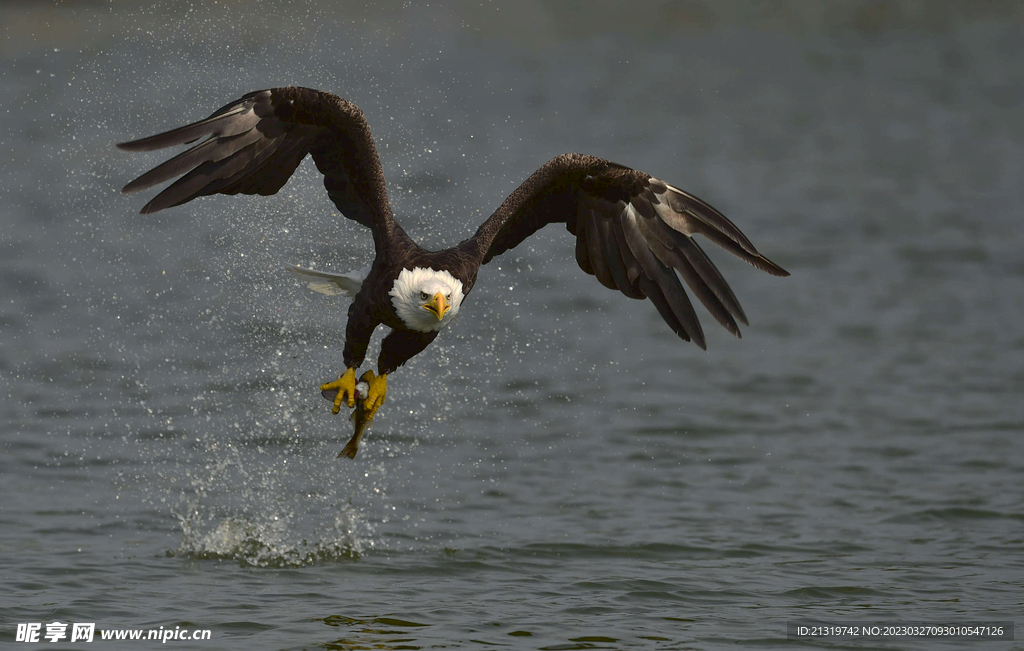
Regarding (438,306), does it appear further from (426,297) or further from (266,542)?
(266,542)

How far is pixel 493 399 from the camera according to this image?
36.1 ft

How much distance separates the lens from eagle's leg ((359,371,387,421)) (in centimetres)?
742

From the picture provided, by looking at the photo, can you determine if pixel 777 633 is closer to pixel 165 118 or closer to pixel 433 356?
pixel 433 356

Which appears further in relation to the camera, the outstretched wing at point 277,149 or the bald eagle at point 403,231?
the bald eagle at point 403,231

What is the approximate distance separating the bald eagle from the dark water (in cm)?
139

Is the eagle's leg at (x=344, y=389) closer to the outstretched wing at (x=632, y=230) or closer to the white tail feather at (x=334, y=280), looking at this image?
the white tail feather at (x=334, y=280)

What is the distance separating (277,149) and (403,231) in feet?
2.70

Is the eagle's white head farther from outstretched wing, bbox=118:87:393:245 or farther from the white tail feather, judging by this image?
the white tail feather

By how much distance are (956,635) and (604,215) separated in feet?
9.21

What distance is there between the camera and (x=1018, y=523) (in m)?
8.75

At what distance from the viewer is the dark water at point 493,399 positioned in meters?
7.27

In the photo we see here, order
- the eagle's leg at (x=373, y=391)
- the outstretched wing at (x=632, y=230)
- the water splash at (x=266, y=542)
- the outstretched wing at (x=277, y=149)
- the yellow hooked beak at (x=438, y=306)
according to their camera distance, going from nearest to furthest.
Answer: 1. the outstretched wing at (x=277, y=149)
2. the yellow hooked beak at (x=438, y=306)
3. the outstretched wing at (x=632, y=230)
4. the eagle's leg at (x=373, y=391)
5. the water splash at (x=266, y=542)

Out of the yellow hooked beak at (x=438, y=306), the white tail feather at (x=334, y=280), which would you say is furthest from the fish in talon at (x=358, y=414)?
the yellow hooked beak at (x=438, y=306)

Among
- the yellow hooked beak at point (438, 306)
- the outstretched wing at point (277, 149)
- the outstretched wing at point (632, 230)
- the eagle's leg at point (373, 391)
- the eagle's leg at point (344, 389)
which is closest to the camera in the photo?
the outstretched wing at point (277, 149)
